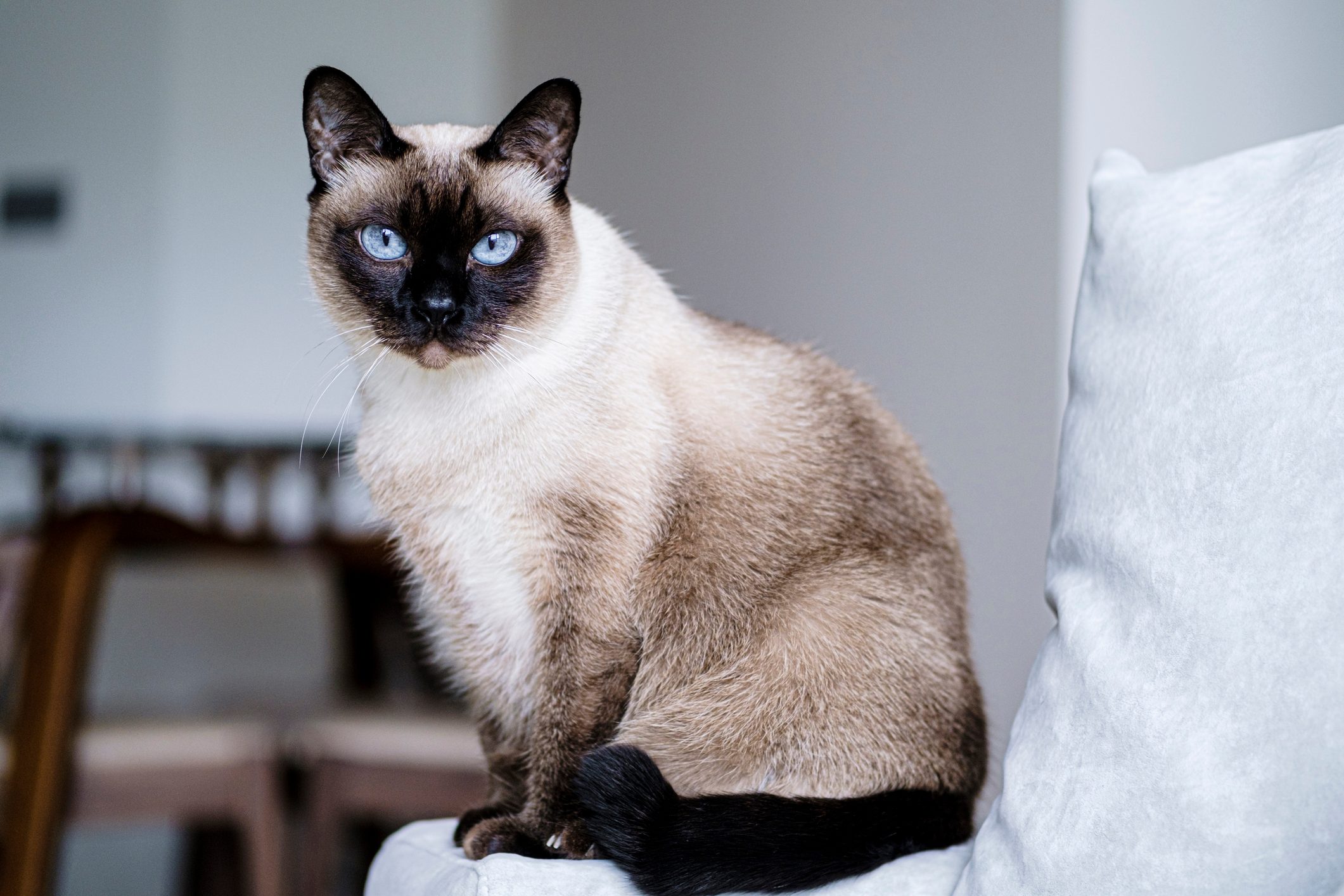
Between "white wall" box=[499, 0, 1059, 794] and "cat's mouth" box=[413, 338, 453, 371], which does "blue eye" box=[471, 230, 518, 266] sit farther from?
"white wall" box=[499, 0, 1059, 794]

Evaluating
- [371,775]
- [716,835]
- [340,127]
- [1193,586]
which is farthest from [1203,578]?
[371,775]

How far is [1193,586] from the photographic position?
0.83 m

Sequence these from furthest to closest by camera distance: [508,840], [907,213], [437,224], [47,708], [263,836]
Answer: [263,836] < [47,708] < [907,213] < [437,224] < [508,840]

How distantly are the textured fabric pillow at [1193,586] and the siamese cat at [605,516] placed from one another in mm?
166

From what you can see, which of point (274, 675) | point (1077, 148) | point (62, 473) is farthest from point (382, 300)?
point (62, 473)

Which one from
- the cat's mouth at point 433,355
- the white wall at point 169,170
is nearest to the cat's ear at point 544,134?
the cat's mouth at point 433,355

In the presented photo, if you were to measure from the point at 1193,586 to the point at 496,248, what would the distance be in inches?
29.5

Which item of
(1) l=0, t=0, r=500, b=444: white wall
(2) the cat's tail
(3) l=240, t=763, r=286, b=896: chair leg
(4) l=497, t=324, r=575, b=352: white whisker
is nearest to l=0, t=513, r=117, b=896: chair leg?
(3) l=240, t=763, r=286, b=896: chair leg

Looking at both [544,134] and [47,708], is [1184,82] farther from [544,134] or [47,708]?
[47,708]

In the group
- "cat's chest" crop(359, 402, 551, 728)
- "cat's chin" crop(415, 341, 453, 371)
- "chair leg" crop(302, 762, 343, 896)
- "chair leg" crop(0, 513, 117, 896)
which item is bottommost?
"chair leg" crop(302, 762, 343, 896)

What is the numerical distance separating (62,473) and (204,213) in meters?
1.22

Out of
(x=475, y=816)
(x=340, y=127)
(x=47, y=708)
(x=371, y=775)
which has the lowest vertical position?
(x=371, y=775)

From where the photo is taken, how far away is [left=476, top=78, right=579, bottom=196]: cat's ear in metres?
1.22

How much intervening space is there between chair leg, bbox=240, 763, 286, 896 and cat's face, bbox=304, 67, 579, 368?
181 cm
